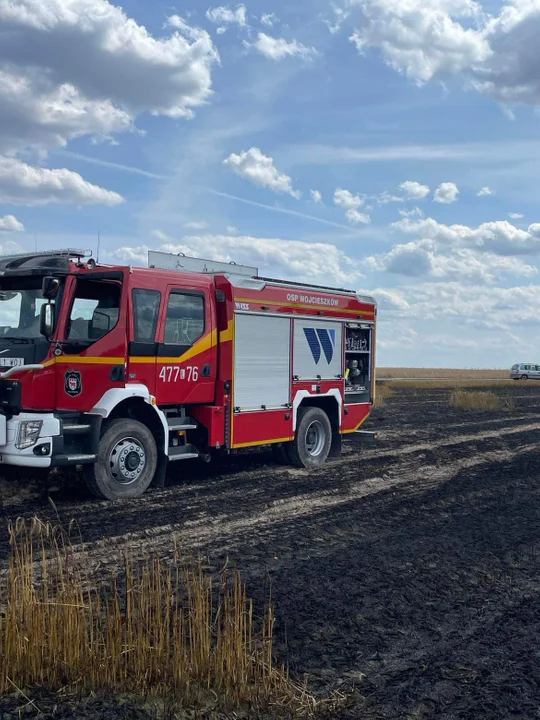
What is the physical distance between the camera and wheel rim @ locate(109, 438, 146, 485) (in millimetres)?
9633

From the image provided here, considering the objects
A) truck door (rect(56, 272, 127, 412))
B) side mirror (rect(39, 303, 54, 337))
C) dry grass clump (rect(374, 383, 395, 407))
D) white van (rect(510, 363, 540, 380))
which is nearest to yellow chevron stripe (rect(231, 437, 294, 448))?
truck door (rect(56, 272, 127, 412))

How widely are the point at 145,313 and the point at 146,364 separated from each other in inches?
26.6

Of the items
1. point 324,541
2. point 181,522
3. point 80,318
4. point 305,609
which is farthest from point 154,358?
point 305,609

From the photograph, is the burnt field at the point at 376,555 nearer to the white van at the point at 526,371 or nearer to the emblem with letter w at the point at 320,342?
the emblem with letter w at the point at 320,342

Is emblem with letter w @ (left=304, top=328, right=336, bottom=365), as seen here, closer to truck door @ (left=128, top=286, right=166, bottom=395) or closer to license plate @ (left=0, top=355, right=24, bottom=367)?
truck door @ (left=128, top=286, right=166, bottom=395)

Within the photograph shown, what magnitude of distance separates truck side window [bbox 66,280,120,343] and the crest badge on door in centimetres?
45

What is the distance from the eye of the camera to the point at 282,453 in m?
13.0

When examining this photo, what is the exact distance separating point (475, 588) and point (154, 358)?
5.30 metres

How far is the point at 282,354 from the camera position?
1213 cm

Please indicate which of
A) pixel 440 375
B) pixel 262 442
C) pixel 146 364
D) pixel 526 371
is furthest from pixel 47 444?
pixel 440 375

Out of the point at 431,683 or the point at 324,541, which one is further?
the point at 324,541

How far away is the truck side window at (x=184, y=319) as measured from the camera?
406 inches

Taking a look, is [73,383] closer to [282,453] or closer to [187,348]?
[187,348]

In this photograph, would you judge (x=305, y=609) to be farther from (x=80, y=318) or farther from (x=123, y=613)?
(x=80, y=318)
